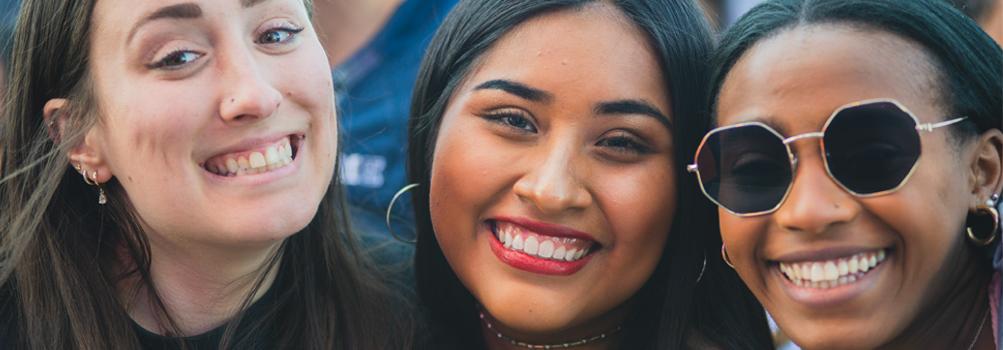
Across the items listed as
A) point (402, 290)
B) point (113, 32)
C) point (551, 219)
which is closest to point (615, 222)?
point (551, 219)

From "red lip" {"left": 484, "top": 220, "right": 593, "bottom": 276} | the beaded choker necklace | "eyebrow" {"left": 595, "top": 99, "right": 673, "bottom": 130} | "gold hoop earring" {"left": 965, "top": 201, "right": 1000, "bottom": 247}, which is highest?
"eyebrow" {"left": 595, "top": 99, "right": 673, "bottom": 130}

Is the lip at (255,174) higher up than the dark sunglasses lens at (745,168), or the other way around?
the dark sunglasses lens at (745,168)

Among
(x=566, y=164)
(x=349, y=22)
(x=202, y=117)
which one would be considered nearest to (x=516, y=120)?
(x=566, y=164)

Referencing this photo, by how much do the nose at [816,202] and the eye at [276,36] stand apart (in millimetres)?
1400

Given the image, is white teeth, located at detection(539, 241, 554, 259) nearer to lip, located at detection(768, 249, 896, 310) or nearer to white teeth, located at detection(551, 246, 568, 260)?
white teeth, located at detection(551, 246, 568, 260)

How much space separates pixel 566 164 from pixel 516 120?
198 mm

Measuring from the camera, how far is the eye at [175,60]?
9.93 feet

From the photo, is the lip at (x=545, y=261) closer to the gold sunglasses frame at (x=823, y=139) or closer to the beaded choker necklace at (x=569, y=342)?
the beaded choker necklace at (x=569, y=342)

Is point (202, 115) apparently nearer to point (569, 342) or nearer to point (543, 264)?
point (543, 264)

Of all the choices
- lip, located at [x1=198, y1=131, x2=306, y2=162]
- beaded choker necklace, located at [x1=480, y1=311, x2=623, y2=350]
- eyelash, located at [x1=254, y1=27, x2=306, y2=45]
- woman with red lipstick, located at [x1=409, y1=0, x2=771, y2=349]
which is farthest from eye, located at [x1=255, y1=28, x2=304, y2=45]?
beaded choker necklace, located at [x1=480, y1=311, x2=623, y2=350]

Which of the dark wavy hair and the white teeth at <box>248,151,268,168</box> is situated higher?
the dark wavy hair

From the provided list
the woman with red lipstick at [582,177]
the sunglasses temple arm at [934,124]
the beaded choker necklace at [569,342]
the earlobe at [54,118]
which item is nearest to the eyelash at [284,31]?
the woman with red lipstick at [582,177]

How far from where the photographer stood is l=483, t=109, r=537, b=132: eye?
10.2ft

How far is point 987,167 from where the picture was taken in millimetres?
2666
